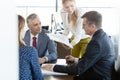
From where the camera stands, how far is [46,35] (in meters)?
2.50

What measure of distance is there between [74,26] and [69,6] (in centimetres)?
19

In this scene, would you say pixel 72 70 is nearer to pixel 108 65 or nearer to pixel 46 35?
pixel 108 65

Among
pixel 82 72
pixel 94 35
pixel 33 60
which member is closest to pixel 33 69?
pixel 33 60

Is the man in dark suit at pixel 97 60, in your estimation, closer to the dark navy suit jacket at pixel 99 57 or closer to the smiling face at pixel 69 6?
the dark navy suit jacket at pixel 99 57

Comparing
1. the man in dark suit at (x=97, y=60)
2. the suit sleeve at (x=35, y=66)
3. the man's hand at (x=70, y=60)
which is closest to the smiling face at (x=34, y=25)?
the man's hand at (x=70, y=60)

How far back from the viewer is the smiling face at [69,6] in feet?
6.79

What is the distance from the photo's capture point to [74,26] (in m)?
2.06

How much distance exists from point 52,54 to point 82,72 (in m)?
0.78

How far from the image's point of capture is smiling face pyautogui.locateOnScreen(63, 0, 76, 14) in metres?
2.07

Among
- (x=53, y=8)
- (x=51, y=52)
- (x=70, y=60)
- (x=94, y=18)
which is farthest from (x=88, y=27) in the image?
(x=53, y=8)
